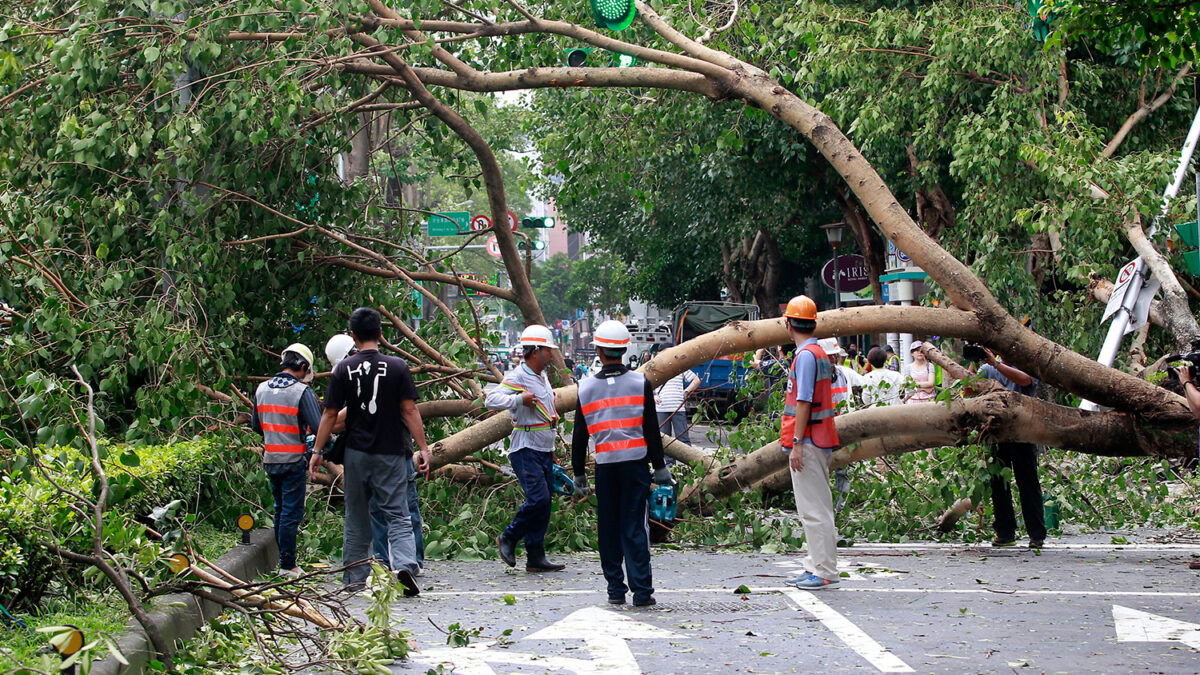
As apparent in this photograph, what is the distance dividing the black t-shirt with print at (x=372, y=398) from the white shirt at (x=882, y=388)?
4.79 m

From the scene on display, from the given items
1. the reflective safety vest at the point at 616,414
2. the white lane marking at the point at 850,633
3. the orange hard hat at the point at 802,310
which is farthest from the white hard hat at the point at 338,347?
the white lane marking at the point at 850,633

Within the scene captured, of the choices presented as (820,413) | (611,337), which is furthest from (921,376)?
(611,337)

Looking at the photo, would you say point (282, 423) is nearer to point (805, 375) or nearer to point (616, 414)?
point (616, 414)

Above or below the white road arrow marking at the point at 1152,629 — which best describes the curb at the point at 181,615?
above

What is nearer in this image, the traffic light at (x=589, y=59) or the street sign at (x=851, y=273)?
the traffic light at (x=589, y=59)

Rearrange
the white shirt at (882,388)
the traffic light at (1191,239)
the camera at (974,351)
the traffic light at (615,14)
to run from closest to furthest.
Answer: the camera at (974,351), the traffic light at (615,14), the traffic light at (1191,239), the white shirt at (882,388)

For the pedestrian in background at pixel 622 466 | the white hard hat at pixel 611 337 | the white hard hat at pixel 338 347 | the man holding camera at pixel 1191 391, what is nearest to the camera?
the pedestrian in background at pixel 622 466

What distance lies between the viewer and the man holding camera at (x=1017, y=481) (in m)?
9.41

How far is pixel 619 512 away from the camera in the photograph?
721cm

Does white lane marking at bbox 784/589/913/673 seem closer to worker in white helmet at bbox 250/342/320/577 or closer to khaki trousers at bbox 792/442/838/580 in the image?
khaki trousers at bbox 792/442/838/580

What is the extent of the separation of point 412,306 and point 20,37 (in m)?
4.12

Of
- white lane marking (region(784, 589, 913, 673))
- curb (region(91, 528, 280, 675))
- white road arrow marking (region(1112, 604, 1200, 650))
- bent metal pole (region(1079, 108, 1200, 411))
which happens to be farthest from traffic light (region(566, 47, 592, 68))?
white road arrow marking (region(1112, 604, 1200, 650))

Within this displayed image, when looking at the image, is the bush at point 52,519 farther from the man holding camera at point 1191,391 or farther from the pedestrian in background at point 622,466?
the man holding camera at point 1191,391

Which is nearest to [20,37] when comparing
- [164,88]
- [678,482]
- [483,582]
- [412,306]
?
[164,88]
